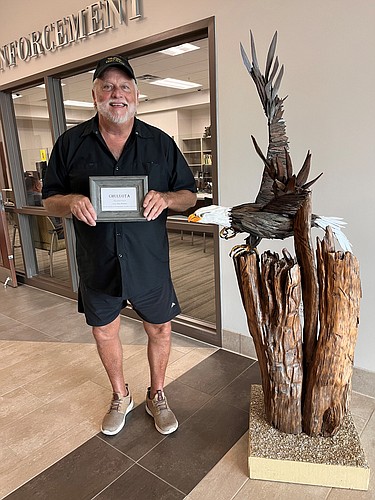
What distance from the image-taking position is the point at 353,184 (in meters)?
1.93

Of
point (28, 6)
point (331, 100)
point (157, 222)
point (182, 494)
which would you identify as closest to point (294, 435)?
point (182, 494)

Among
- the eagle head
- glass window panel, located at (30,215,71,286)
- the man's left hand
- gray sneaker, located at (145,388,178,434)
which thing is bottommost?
gray sneaker, located at (145,388,178,434)

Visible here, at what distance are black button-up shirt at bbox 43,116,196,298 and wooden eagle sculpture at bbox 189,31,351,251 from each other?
34 cm

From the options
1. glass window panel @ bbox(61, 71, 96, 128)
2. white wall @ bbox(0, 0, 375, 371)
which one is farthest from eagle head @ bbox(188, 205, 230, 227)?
glass window panel @ bbox(61, 71, 96, 128)

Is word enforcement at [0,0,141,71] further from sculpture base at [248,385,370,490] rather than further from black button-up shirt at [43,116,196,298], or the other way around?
sculpture base at [248,385,370,490]

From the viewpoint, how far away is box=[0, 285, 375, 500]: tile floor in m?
1.58

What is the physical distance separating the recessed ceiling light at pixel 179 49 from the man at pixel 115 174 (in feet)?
3.45

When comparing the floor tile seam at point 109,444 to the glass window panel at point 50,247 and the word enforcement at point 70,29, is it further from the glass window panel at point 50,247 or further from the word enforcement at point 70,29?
the word enforcement at point 70,29

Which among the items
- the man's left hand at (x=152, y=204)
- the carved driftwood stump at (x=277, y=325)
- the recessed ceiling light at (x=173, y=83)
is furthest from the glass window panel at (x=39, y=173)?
the carved driftwood stump at (x=277, y=325)

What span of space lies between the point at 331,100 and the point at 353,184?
44cm

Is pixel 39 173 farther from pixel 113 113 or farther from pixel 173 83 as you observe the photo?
pixel 113 113

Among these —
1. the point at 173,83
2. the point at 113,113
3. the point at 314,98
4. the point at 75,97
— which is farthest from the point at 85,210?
the point at 75,97

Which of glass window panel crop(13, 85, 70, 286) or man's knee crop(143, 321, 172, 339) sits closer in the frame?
man's knee crop(143, 321, 172, 339)

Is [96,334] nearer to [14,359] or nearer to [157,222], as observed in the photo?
[157,222]
